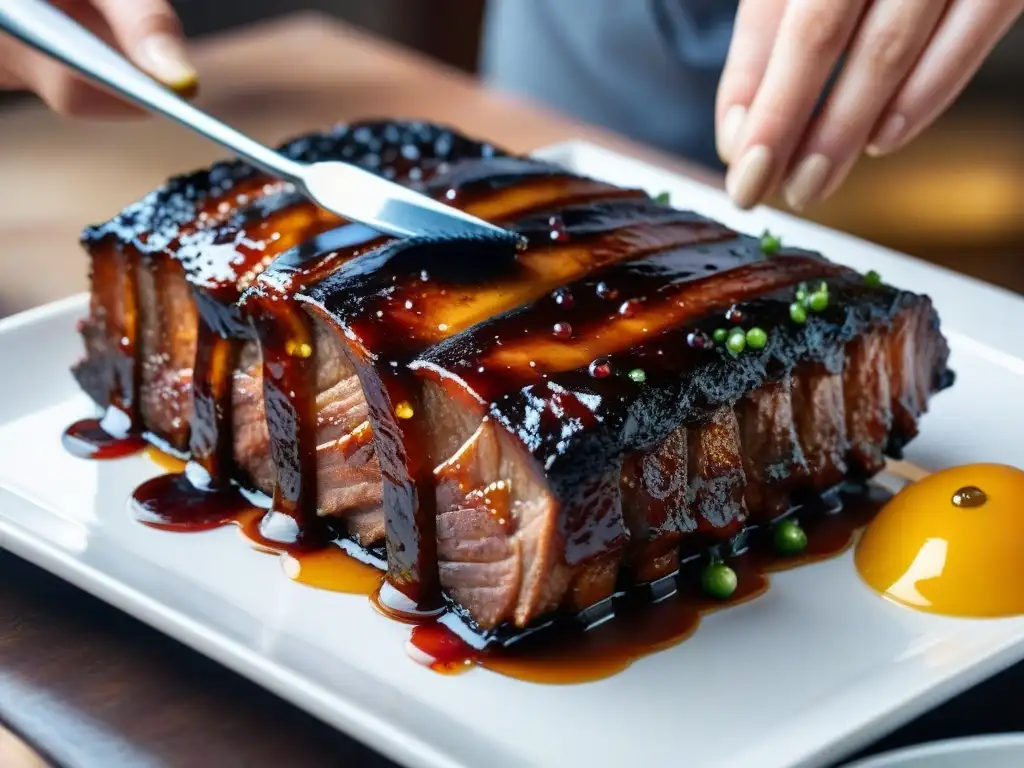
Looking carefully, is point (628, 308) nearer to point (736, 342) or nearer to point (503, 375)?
point (736, 342)

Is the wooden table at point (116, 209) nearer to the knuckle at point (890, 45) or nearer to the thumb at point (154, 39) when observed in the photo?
the thumb at point (154, 39)

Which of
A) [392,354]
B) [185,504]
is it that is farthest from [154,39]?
[392,354]

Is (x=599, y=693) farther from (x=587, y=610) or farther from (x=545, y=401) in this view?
(x=545, y=401)

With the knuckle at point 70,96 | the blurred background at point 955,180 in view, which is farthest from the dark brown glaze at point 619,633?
the blurred background at point 955,180

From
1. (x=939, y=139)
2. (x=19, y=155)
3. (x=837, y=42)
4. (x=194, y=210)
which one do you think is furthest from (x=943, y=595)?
(x=939, y=139)

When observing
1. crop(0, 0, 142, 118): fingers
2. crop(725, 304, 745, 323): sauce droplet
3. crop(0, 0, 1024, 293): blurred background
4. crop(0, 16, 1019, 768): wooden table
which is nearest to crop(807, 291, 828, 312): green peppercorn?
crop(725, 304, 745, 323): sauce droplet

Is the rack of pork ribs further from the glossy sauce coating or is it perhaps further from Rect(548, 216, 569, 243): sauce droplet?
the glossy sauce coating
